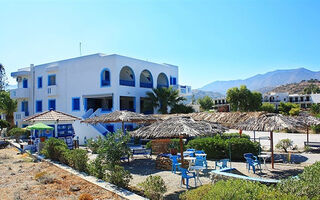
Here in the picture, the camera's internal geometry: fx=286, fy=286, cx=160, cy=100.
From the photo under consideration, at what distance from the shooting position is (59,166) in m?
13.4

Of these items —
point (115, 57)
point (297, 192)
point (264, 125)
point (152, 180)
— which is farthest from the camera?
point (115, 57)

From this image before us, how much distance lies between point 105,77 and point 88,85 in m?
2.09

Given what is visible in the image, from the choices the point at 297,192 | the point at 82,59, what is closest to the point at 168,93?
the point at 82,59

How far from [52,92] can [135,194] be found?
29.4 m

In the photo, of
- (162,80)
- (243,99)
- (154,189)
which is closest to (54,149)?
(154,189)

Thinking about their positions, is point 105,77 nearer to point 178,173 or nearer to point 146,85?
point 146,85

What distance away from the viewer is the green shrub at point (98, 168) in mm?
10425

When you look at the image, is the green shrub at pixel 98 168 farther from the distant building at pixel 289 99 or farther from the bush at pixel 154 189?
the distant building at pixel 289 99

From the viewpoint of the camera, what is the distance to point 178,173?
1154cm

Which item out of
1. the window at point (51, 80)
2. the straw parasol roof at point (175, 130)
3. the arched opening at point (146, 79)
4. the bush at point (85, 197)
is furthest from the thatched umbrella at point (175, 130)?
the window at point (51, 80)

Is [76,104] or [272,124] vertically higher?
[76,104]

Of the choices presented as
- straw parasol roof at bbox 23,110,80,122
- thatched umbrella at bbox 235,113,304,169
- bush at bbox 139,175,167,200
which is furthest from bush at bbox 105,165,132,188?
straw parasol roof at bbox 23,110,80,122

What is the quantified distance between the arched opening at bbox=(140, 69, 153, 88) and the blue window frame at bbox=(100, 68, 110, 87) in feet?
→ 13.7

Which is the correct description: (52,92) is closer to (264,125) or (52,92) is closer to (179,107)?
(179,107)
